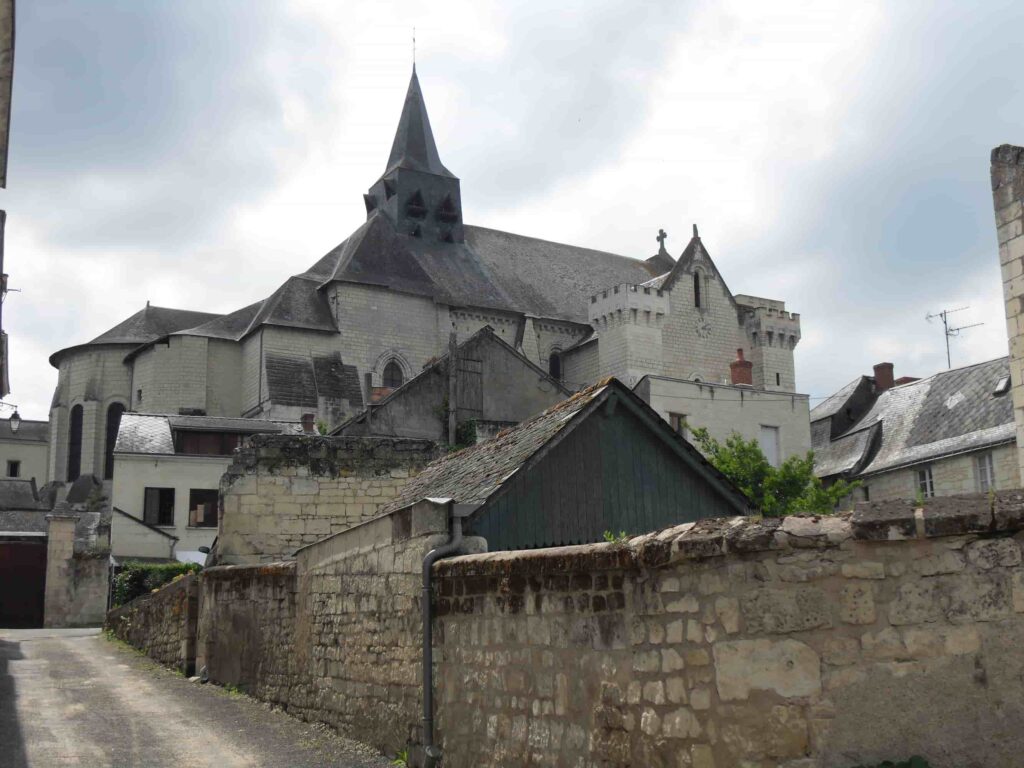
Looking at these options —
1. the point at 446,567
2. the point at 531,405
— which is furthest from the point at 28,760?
the point at 531,405

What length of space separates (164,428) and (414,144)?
24.1m

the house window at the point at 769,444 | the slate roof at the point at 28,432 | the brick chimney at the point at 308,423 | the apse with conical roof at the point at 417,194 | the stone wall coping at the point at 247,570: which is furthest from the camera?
the slate roof at the point at 28,432

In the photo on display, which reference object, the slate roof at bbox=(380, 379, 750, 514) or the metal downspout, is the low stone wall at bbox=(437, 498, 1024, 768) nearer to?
the metal downspout

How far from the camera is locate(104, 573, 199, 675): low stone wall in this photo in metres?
14.1

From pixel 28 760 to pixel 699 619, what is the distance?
549 centimetres

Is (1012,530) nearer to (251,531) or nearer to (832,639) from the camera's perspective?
(832,639)

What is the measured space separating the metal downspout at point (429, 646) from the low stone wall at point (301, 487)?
19.3 ft

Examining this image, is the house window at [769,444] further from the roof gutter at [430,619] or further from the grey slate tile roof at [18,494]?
the grey slate tile roof at [18,494]

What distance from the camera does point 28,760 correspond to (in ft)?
26.0

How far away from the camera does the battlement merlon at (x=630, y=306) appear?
45.7 metres

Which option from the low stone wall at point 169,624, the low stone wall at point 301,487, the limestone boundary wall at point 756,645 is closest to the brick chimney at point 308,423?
the low stone wall at point 169,624

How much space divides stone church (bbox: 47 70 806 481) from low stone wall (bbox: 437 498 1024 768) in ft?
114

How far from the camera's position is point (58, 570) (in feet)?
94.8

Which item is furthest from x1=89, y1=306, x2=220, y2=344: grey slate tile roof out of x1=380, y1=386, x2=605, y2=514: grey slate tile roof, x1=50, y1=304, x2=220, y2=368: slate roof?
x1=380, y1=386, x2=605, y2=514: grey slate tile roof
